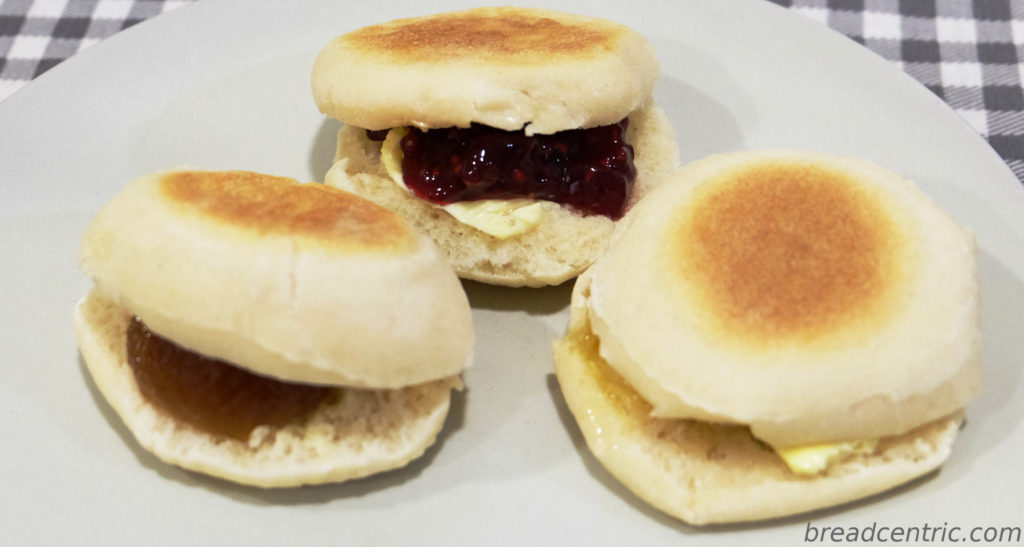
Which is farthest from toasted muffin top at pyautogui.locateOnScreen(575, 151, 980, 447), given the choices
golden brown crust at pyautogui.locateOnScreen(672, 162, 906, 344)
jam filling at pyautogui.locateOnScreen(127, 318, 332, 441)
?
jam filling at pyautogui.locateOnScreen(127, 318, 332, 441)

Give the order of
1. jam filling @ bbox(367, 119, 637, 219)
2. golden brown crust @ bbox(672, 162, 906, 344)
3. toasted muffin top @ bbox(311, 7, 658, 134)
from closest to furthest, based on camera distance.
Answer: golden brown crust @ bbox(672, 162, 906, 344), toasted muffin top @ bbox(311, 7, 658, 134), jam filling @ bbox(367, 119, 637, 219)

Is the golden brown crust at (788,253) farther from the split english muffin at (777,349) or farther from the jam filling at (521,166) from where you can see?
the jam filling at (521,166)

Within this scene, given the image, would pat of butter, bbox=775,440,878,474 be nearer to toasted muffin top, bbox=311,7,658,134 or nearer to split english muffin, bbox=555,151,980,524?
split english muffin, bbox=555,151,980,524

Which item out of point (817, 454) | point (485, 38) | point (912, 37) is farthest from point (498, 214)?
point (912, 37)

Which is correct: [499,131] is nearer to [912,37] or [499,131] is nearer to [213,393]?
[213,393]

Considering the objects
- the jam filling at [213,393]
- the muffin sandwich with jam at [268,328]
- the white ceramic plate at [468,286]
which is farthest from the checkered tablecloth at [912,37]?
the jam filling at [213,393]

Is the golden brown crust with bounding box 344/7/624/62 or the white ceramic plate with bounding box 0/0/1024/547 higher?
→ the golden brown crust with bounding box 344/7/624/62

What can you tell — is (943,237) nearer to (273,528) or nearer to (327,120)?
(273,528)
